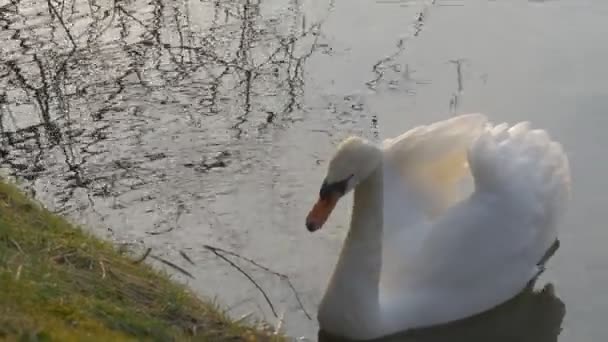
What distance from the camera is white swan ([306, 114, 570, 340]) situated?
5852 mm

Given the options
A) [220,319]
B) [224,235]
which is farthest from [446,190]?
[220,319]

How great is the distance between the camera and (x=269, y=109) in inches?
332

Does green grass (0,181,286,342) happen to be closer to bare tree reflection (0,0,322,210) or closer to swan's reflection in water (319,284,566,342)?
swan's reflection in water (319,284,566,342)

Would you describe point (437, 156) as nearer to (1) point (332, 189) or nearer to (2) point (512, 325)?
(2) point (512, 325)

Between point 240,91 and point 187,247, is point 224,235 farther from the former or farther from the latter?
point 240,91

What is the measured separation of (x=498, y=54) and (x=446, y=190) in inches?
101

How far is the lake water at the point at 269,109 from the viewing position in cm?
651

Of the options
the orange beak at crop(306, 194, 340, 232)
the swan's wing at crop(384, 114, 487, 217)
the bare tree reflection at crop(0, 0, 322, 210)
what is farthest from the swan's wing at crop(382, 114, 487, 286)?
the bare tree reflection at crop(0, 0, 322, 210)

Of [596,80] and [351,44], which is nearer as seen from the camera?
[596,80]

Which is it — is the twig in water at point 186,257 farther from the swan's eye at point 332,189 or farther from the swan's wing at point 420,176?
the swan's wing at point 420,176

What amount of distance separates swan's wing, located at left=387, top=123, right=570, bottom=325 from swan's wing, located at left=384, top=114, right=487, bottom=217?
0.53ft

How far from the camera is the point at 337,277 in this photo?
5914 millimetres

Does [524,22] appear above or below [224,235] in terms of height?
above

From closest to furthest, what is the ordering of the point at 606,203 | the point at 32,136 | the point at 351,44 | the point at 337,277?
the point at 337,277 → the point at 606,203 → the point at 32,136 → the point at 351,44
